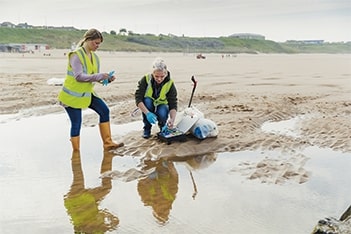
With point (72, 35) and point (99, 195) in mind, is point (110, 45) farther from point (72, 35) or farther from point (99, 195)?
point (99, 195)

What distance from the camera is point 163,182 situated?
214 inches

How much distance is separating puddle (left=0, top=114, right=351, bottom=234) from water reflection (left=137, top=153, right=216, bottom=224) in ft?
0.03

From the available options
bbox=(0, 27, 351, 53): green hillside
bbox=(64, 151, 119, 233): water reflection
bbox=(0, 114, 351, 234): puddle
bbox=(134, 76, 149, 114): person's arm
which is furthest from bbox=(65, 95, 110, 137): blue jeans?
bbox=(0, 27, 351, 53): green hillside

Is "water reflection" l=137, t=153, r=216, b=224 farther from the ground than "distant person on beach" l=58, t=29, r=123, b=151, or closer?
closer

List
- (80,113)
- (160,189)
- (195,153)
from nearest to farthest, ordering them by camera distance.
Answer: (160,189)
(80,113)
(195,153)

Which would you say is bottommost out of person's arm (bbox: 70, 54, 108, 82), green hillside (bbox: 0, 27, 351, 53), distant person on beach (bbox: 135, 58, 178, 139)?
green hillside (bbox: 0, 27, 351, 53)

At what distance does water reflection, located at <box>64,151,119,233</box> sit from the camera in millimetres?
4051

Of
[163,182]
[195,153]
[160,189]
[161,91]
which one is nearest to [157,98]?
[161,91]

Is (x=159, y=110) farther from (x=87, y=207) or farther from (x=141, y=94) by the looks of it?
(x=87, y=207)

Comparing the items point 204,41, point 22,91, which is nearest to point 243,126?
point 22,91

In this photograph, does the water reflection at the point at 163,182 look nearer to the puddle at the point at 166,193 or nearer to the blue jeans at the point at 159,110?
the puddle at the point at 166,193

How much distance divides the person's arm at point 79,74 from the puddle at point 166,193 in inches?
44.2

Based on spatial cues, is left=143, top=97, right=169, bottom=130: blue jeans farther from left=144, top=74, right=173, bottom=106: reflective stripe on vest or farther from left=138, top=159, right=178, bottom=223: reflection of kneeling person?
left=138, top=159, right=178, bottom=223: reflection of kneeling person

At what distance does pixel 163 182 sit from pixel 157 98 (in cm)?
219
